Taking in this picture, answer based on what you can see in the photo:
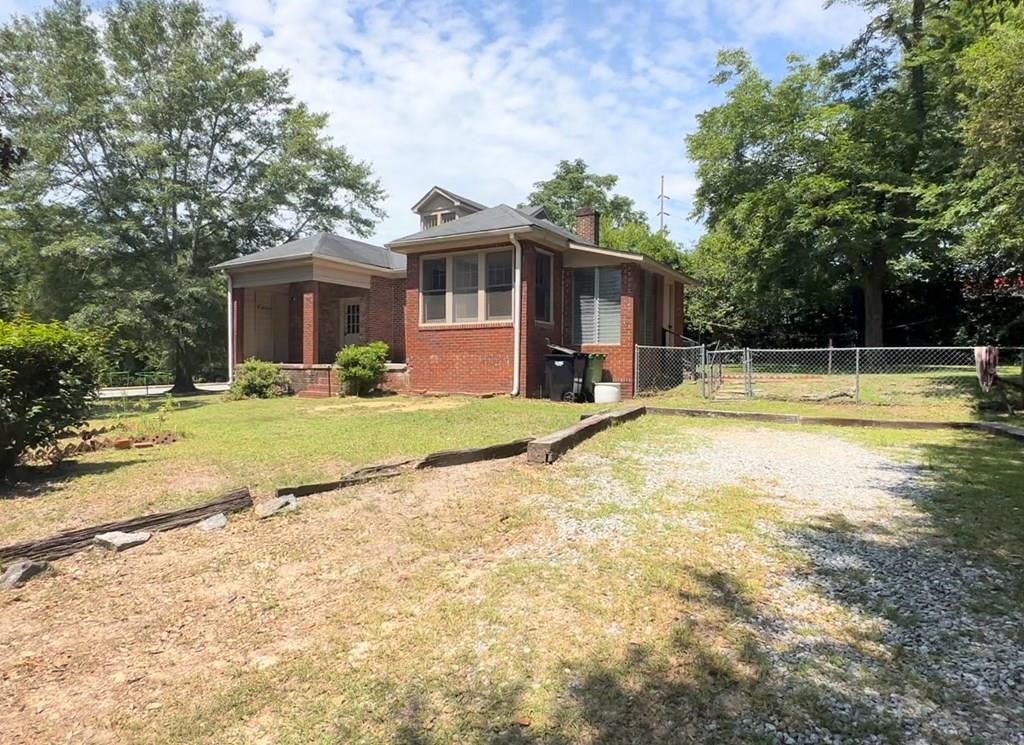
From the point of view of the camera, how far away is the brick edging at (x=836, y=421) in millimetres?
8523

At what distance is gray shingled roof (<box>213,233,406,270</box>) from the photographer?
56.1ft

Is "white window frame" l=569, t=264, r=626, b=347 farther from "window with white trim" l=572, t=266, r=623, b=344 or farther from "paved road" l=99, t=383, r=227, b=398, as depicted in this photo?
"paved road" l=99, t=383, r=227, b=398

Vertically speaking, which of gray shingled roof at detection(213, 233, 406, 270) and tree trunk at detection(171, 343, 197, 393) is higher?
gray shingled roof at detection(213, 233, 406, 270)

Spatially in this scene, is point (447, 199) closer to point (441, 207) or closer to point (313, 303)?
point (441, 207)

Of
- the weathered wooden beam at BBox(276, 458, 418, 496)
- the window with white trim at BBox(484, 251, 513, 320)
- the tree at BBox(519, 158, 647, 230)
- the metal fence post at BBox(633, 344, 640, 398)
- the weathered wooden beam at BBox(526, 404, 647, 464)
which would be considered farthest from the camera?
the tree at BBox(519, 158, 647, 230)

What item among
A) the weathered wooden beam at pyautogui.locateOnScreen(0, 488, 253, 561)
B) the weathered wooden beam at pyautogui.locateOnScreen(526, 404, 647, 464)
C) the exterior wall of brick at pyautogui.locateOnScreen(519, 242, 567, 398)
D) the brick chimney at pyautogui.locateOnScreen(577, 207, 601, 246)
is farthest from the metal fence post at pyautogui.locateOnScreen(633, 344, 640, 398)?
the weathered wooden beam at pyautogui.locateOnScreen(0, 488, 253, 561)

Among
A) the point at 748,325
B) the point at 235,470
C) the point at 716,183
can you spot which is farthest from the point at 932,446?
the point at 748,325

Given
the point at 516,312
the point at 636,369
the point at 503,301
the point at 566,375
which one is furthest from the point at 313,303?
the point at 636,369

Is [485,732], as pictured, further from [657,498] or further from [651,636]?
[657,498]

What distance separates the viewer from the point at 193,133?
73.1 feet

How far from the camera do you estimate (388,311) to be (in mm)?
19172

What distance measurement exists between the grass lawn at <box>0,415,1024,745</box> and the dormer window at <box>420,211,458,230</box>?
1657 centimetres

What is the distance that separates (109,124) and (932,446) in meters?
24.3

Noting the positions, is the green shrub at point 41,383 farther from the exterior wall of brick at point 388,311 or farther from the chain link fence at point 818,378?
the exterior wall of brick at point 388,311
